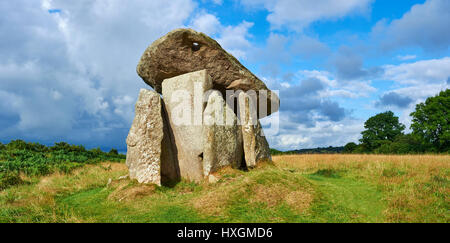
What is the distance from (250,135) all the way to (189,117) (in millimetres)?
2253

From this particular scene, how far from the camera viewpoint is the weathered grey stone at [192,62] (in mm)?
9648

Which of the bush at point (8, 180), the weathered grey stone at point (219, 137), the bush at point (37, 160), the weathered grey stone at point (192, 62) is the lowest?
the bush at point (8, 180)

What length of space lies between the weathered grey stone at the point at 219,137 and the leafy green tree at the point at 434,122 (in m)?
28.4

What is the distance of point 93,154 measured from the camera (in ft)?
72.6

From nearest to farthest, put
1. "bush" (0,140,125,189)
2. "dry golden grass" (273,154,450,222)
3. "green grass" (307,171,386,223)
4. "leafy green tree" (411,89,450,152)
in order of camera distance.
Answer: "dry golden grass" (273,154,450,222) → "green grass" (307,171,386,223) → "bush" (0,140,125,189) → "leafy green tree" (411,89,450,152)

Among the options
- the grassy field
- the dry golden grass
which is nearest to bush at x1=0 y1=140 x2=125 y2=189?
the grassy field

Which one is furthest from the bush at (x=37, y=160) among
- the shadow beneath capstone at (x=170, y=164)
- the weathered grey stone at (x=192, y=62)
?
the weathered grey stone at (x=192, y=62)

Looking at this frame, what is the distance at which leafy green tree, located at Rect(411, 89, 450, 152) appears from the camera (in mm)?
29344

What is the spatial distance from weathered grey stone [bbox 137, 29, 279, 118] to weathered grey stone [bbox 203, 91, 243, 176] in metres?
1.16

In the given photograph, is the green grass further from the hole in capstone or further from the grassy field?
the hole in capstone

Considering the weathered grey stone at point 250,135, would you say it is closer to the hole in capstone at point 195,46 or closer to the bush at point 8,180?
the hole in capstone at point 195,46
